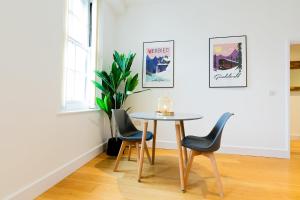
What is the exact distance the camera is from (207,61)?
3.45 m

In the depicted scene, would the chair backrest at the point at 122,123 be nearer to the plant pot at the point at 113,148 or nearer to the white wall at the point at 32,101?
the plant pot at the point at 113,148

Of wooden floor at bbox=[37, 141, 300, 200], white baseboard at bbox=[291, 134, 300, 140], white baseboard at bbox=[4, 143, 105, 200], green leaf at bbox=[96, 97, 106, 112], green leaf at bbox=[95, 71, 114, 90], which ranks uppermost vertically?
green leaf at bbox=[95, 71, 114, 90]

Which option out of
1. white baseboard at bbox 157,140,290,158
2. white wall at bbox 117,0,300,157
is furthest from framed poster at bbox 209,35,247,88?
white baseboard at bbox 157,140,290,158

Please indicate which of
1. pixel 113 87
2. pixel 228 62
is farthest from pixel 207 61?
pixel 113 87

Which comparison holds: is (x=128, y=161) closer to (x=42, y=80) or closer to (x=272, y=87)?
(x=42, y=80)

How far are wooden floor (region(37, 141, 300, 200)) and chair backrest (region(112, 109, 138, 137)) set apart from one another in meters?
0.47

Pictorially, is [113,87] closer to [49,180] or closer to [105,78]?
[105,78]

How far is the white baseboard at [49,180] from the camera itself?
65.4 inches

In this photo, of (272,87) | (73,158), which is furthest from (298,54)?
(73,158)

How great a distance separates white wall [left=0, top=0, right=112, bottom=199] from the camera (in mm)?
1517

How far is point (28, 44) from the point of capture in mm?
1718

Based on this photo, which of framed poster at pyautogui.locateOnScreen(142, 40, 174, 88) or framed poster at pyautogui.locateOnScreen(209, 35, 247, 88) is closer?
framed poster at pyautogui.locateOnScreen(209, 35, 247, 88)

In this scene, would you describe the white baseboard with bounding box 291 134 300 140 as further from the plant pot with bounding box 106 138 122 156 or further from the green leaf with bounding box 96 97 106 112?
the green leaf with bounding box 96 97 106 112

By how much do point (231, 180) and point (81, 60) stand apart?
2.66m
